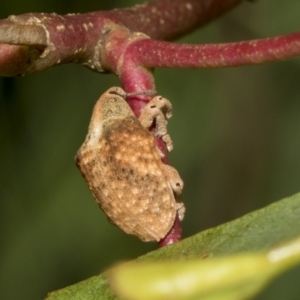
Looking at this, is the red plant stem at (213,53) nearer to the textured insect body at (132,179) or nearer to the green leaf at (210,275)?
the textured insect body at (132,179)

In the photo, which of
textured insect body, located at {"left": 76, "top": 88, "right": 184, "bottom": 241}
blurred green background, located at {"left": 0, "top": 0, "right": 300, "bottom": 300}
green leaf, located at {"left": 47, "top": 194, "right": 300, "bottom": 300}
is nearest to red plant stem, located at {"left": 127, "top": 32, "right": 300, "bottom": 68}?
textured insect body, located at {"left": 76, "top": 88, "right": 184, "bottom": 241}

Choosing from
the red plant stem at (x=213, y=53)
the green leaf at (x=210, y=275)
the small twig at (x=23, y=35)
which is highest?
the small twig at (x=23, y=35)

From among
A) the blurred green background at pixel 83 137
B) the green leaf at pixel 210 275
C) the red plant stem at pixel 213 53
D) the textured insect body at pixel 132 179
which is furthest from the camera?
the blurred green background at pixel 83 137

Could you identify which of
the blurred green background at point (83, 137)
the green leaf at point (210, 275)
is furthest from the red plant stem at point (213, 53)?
the blurred green background at point (83, 137)

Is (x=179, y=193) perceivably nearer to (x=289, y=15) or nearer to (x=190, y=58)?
(x=190, y=58)

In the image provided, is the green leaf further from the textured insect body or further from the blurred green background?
the blurred green background
